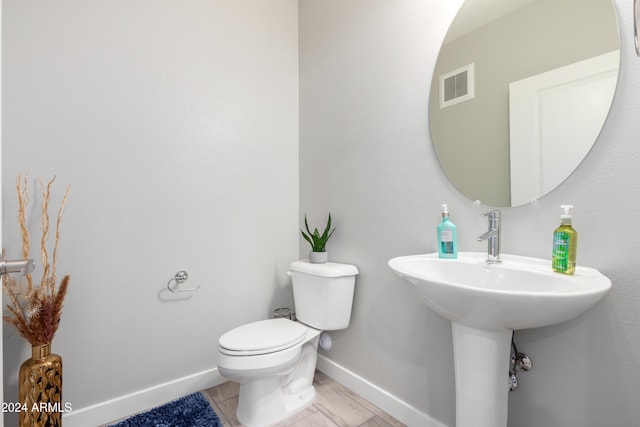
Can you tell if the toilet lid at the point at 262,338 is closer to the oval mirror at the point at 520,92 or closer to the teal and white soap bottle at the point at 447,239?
the teal and white soap bottle at the point at 447,239

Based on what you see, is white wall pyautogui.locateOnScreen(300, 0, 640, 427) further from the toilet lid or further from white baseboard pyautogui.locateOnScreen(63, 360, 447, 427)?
the toilet lid

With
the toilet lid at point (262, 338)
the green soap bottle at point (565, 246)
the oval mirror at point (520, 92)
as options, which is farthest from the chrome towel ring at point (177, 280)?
the green soap bottle at point (565, 246)

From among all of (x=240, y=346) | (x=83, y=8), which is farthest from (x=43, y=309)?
(x=83, y=8)

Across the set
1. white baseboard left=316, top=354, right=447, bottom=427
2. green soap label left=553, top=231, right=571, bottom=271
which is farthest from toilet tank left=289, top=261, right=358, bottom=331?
green soap label left=553, top=231, right=571, bottom=271

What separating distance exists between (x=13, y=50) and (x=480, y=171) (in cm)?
203

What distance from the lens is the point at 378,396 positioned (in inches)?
62.8

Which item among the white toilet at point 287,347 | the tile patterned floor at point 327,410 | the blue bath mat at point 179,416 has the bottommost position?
the tile patterned floor at point 327,410

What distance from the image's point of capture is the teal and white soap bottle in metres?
1.20

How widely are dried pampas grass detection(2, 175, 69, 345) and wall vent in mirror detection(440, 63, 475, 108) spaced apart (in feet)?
5.71

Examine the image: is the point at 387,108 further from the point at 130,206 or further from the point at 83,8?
the point at 83,8

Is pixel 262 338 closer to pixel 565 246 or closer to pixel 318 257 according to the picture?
pixel 318 257

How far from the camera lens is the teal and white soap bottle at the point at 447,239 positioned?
120 cm

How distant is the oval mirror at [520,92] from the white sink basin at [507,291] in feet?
0.88

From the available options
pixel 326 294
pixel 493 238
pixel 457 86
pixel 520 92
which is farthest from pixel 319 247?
pixel 520 92
